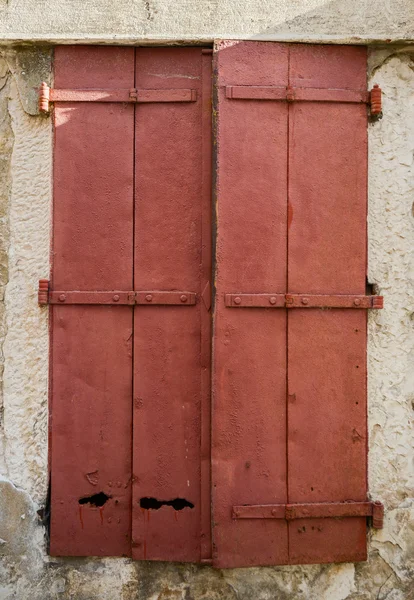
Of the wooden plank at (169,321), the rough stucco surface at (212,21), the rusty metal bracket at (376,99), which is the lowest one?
the wooden plank at (169,321)

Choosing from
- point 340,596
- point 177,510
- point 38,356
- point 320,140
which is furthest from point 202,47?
point 340,596

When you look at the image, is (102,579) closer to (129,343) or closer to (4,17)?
(129,343)

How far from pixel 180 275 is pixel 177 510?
96 cm

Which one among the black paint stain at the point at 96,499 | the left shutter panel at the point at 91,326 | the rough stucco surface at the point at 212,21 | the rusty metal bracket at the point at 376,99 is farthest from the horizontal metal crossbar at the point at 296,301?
the rough stucco surface at the point at 212,21

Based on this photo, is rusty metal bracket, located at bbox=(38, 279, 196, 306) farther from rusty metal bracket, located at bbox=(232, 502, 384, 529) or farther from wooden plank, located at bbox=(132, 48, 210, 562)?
rusty metal bracket, located at bbox=(232, 502, 384, 529)

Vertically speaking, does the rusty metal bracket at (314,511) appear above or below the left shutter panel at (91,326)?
below

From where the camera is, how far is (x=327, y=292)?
6.95ft

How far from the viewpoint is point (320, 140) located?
6.98 ft

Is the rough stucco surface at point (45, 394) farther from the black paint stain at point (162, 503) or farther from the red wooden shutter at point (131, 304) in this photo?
the black paint stain at point (162, 503)

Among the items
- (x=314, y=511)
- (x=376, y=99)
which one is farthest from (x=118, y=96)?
(x=314, y=511)

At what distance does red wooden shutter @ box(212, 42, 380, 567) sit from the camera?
207cm

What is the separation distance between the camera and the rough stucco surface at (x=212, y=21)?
2115mm

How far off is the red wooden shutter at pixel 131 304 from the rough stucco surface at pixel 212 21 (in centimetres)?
9

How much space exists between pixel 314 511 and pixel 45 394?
1.20m
